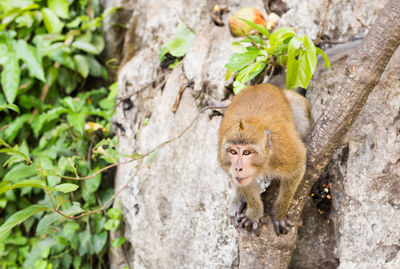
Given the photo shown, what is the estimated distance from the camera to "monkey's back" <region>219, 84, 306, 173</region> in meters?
2.79

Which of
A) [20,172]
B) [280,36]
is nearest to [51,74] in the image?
[20,172]

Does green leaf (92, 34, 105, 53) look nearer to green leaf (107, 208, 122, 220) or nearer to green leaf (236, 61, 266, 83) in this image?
green leaf (107, 208, 122, 220)

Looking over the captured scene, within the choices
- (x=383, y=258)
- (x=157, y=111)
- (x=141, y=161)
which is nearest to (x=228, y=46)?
(x=157, y=111)

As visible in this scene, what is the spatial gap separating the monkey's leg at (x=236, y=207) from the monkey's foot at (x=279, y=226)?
33cm

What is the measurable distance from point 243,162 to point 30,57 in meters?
Result: 3.66

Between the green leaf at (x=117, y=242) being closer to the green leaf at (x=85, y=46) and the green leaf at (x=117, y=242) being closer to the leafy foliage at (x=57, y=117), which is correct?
the leafy foliage at (x=57, y=117)

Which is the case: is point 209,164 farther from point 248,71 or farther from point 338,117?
point 338,117

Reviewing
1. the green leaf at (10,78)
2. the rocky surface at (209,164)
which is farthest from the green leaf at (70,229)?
the green leaf at (10,78)

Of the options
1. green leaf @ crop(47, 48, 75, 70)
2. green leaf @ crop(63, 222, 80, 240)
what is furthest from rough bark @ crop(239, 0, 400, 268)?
green leaf @ crop(47, 48, 75, 70)

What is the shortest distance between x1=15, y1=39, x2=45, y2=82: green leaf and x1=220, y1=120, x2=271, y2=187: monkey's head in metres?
3.29

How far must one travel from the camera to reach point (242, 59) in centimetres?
318

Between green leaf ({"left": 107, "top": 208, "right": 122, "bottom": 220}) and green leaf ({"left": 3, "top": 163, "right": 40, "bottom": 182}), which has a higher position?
green leaf ({"left": 3, "top": 163, "right": 40, "bottom": 182})

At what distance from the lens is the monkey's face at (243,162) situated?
8.44 feet

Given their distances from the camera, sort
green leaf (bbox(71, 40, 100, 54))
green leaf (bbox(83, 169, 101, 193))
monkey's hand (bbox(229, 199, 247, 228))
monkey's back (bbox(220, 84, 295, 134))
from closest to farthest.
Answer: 1. monkey's back (bbox(220, 84, 295, 134))
2. monkey's hand (bbox(229, 199, 247, 228))
3. green leaf (bbox(83, 169, 101, 193))
4. green leaf (bbox(71, 40, 100, 54))
